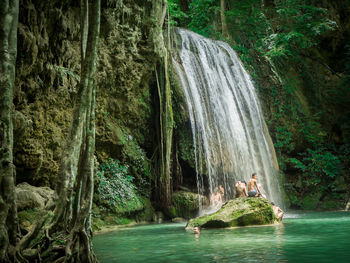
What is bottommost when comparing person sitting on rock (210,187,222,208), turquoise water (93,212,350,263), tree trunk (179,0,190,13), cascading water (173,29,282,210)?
turquoise water (93,212,350,263)

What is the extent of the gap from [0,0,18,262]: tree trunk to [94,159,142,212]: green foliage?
6265 millimetres

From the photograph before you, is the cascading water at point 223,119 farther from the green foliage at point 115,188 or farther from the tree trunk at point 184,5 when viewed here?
the tree trunk at point 184,5

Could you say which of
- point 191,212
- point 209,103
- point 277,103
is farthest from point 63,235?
point 277,103

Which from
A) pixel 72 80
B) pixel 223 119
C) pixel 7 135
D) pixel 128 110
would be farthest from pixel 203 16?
pixel 7 135

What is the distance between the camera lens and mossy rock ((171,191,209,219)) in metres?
12.6

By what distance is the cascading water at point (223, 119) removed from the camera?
1338 cm

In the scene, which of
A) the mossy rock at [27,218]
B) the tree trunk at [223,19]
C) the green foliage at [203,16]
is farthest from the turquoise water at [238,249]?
the green foliage at [203,16]

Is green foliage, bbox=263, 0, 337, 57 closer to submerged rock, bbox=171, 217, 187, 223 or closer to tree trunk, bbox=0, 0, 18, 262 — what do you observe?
submerged rock, bbox=171, 217, 187, 223

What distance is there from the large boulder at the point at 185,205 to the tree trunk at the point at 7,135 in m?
8.96

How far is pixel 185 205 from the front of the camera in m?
12.7

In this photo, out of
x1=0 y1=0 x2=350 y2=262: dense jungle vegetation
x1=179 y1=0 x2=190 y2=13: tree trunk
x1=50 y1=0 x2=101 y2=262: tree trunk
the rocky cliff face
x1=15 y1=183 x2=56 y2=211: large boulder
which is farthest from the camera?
x1=179 y1=0 x2=190 y2=13: tree trunk

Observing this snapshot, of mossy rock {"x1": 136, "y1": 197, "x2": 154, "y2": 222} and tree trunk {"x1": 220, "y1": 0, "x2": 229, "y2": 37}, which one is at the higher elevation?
tree trunk {"x1": 220, "y1": 0, "x2": 229, "y2": 37}

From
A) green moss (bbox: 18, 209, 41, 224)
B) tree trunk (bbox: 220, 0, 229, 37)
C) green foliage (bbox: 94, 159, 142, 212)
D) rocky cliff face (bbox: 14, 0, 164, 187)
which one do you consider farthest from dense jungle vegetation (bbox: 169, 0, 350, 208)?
green moss (bbox: 18, 209, 41, 224)

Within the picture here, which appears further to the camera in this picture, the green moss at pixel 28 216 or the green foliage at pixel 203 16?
the green foliage at pixel 203 16
